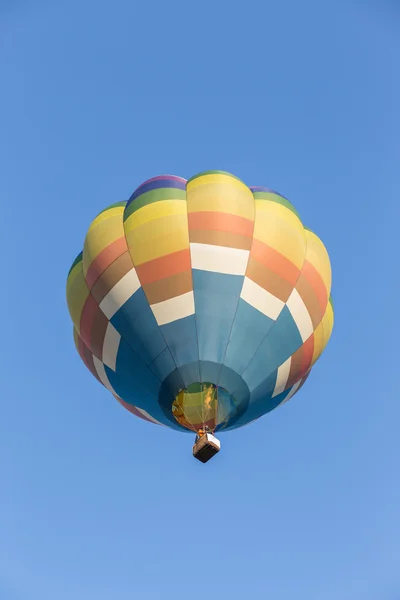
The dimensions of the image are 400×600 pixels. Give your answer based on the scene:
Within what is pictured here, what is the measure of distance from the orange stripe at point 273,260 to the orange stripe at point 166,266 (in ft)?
3.34

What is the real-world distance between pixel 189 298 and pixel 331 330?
3.16 m

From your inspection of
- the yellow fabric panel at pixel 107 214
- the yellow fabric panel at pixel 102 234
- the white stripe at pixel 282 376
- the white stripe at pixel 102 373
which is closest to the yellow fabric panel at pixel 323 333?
the white stripe at pixel 282 376

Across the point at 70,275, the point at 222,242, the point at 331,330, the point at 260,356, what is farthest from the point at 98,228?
the point at 331,330

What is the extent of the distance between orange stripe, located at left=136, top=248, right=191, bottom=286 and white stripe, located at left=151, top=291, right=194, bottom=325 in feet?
1.24

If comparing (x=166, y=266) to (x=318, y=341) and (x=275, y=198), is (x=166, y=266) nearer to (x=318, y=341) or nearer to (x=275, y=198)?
(x=275, y=198)

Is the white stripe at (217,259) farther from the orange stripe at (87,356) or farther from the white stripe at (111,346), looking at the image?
the orange stripe at (87,356)

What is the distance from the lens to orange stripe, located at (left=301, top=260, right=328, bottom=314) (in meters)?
12.3

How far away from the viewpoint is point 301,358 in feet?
40.5

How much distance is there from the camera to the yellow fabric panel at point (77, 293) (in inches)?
490

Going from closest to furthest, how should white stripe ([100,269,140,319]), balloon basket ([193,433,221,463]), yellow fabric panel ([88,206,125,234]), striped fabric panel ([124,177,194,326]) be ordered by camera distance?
balloon basket ([193,433,221,463]) → striped fabric panel ([124,177,194,326]) → white stripe ([100,269,140,319]) → yellow fabric panel ([88,206,125,234])

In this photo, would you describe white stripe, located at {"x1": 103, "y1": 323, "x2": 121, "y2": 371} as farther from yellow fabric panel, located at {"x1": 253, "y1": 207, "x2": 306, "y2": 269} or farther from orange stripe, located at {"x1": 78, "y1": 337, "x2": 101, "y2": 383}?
yellow fabric panel, located at {"x1": 253, "y1": 207, "x2": 306, "y2": 269}

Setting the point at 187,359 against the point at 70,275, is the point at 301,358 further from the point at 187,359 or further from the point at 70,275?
the point at 70,275

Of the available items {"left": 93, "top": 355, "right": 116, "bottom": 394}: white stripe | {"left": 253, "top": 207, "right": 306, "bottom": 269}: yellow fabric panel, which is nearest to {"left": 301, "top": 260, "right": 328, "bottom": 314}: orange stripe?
{"left": 253, "top": 207, "right": 306, "bottom": 269}: yellow fabric panel

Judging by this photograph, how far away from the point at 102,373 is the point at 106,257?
202 centimetres
